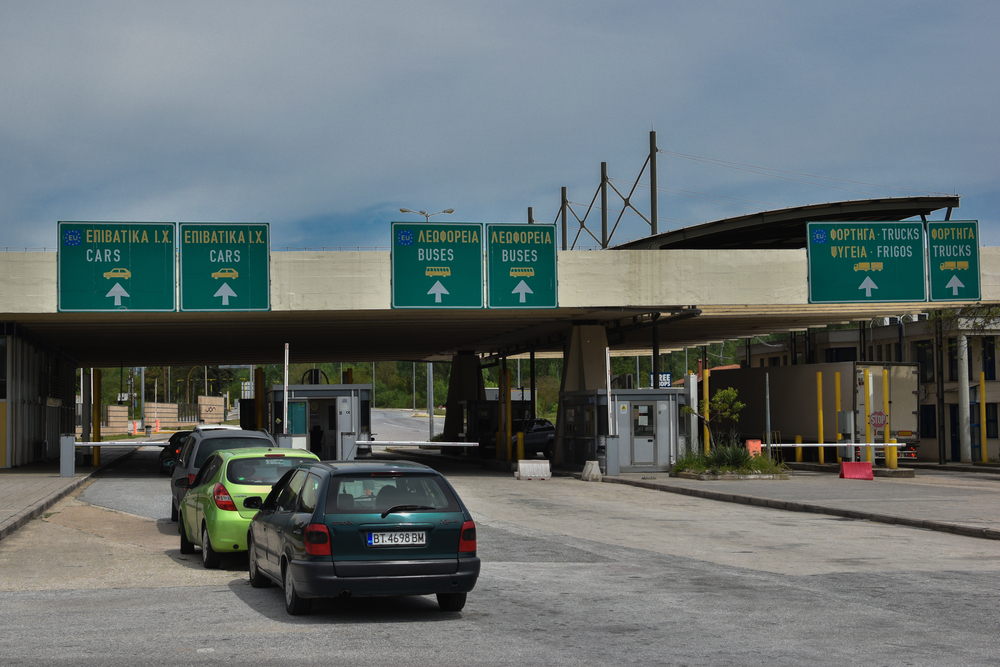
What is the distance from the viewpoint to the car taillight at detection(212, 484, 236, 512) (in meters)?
11.8

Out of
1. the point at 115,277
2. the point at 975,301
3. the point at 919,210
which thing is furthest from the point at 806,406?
the point at 115,277

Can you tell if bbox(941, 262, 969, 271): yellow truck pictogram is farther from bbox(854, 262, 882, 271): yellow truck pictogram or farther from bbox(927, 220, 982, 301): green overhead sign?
bbox(854, 262, 882, 271): yellow truck pictogram

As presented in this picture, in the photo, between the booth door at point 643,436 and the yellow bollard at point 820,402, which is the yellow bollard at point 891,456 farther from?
the booth door at point 643,436

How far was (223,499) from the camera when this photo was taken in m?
11.9

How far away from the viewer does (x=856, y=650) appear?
7.59 meters

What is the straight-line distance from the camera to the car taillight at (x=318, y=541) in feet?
28.1

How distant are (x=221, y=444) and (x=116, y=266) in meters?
11.5

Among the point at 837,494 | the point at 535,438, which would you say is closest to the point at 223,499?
the point at 837,494

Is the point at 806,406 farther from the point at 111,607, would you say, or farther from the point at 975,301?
the point at 111,607

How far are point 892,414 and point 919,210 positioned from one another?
9.88m

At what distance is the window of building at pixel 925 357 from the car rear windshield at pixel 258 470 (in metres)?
32.4

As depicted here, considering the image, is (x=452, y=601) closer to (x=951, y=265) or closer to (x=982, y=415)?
(x=951, y=265)

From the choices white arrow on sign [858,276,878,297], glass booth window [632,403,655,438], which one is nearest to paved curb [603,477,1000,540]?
glass booth window [632,403,655,438]

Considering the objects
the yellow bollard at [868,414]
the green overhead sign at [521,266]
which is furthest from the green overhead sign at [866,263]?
the green overhead sign at [521,266]
